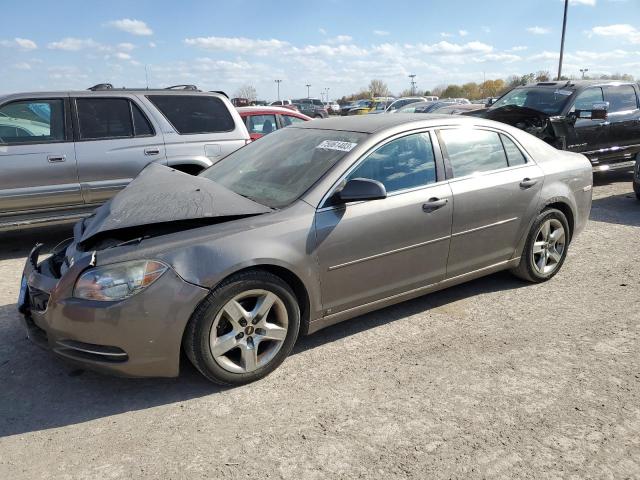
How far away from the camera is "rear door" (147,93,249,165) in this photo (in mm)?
6480

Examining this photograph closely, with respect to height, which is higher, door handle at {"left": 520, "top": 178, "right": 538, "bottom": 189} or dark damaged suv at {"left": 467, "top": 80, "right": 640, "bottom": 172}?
dark damaged suv at {"left": 467, "top": 80, "right": 640, "bottom": 172}

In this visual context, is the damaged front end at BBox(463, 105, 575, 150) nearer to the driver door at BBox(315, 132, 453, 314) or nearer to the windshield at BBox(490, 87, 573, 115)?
the windshield at BBox(490, 87, 573, 115)

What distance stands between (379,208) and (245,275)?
3.48 feet

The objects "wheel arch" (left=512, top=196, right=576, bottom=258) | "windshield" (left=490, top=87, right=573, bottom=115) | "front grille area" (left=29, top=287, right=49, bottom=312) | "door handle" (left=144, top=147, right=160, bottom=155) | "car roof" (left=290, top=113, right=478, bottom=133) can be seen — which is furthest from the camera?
"windshield" (left=490, top=87, right=573, bottom=115)

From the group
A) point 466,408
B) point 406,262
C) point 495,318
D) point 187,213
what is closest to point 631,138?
point 495,318

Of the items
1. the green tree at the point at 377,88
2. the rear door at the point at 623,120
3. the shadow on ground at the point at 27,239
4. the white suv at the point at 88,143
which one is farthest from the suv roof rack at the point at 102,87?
the green tree at the point at 377,88

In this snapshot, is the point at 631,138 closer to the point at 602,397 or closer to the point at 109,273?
the point at 602,397

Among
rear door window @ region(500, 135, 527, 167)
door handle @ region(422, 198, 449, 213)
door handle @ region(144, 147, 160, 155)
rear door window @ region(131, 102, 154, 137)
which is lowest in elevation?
door handle @ region(422, 198, 449, 213)

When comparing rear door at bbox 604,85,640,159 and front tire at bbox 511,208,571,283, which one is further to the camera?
rear door at bbox 604,85,640,159

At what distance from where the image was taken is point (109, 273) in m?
2.84

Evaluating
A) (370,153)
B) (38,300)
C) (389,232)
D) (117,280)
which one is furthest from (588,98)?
(38,300)

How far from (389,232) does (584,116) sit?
689 cm

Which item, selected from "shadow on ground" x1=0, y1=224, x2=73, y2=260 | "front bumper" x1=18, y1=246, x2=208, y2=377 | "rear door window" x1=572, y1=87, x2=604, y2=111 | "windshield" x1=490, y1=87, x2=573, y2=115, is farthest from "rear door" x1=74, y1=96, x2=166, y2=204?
"rear door window" x1=572, y1=87, x2=604, y2=111

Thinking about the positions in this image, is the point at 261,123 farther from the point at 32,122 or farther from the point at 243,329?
the point at 243,329
